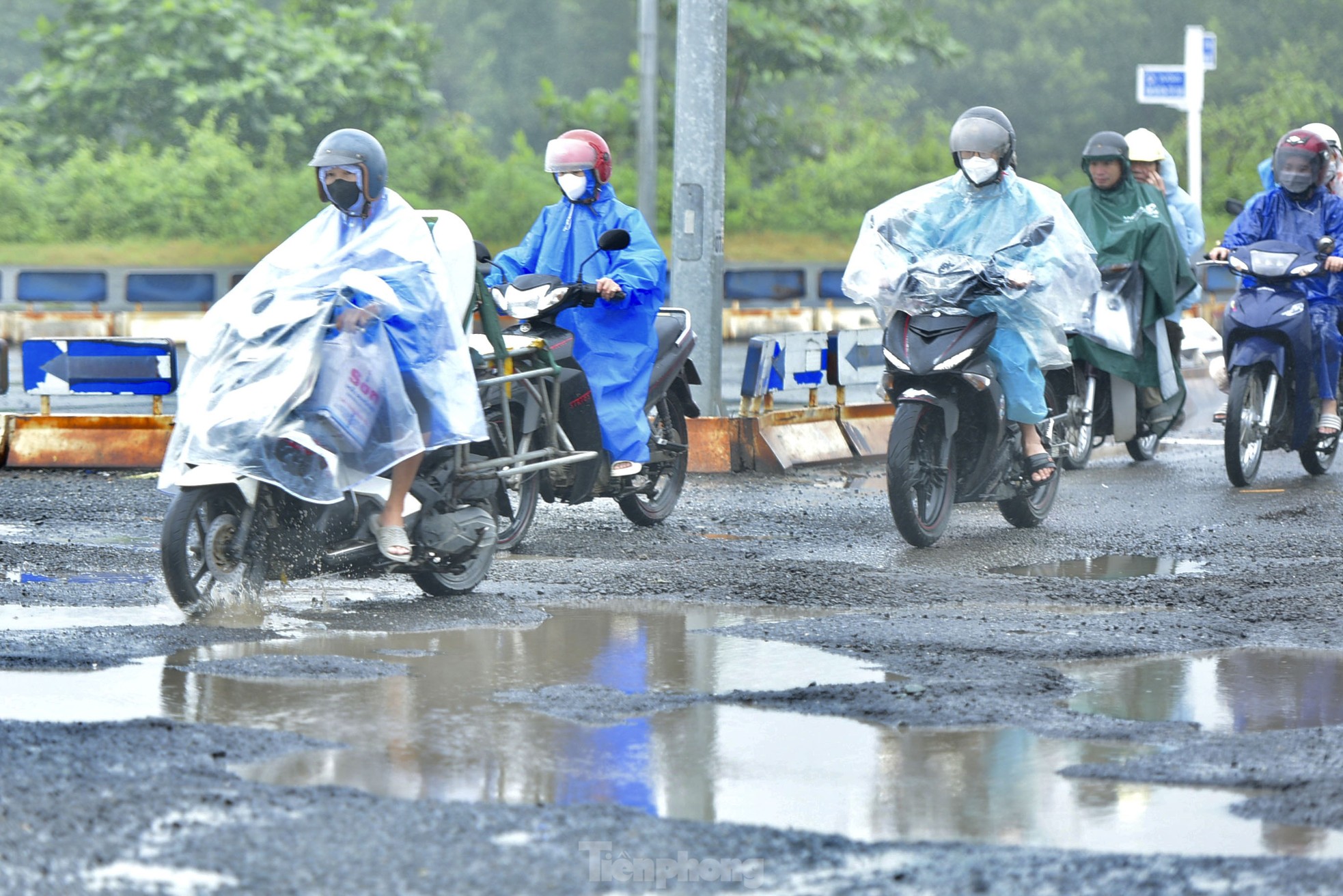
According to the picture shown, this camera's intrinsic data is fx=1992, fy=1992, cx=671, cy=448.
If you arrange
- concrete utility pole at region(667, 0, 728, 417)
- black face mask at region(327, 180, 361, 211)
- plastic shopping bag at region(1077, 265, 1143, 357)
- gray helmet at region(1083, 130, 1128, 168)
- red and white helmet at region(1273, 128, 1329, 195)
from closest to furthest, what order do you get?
black face mask at region(327, 180, 361, 211)
red and white helmet at region(1273, 128, 1329, 195)
plastic shopping bag at region(1077, 265, 1143, 357)
gray helmet at region(1083, 130, 1128, 168)
concrete utility pole at region(667, 0, 728, 417)

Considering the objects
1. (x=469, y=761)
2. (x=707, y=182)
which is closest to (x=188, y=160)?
(x=707, y=182)

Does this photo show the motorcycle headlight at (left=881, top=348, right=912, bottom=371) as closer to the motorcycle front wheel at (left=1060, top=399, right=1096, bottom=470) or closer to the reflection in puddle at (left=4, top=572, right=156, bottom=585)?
the motorcycle front wheel at (left=1060, top=399, right=1096, bottom=470)

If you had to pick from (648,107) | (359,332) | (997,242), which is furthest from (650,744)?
(648,107)

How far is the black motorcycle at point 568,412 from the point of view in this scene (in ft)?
27.9

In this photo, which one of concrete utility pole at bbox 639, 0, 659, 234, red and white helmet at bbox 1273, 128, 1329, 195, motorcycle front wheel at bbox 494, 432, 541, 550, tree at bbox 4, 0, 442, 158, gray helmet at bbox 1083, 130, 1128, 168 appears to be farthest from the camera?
tree at bbox 4, 0, 442, 158

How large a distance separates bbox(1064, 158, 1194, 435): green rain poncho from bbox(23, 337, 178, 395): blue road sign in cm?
546

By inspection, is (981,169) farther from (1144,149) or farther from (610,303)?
(1144,149)

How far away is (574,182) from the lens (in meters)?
9.26

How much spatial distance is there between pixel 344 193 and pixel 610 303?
2221mm

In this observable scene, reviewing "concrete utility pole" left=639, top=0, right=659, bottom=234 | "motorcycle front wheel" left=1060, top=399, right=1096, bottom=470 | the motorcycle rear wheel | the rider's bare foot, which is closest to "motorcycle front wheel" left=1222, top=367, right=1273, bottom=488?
"motorcycle front wheel" left=1060, top=399, right=1096, bottom=470

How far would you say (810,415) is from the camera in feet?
42.7

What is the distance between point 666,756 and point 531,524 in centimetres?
436

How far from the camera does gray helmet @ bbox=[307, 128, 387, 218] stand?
284 inches

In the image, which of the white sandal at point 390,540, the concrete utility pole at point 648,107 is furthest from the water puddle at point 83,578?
the concrete utility pole at point 648,107
